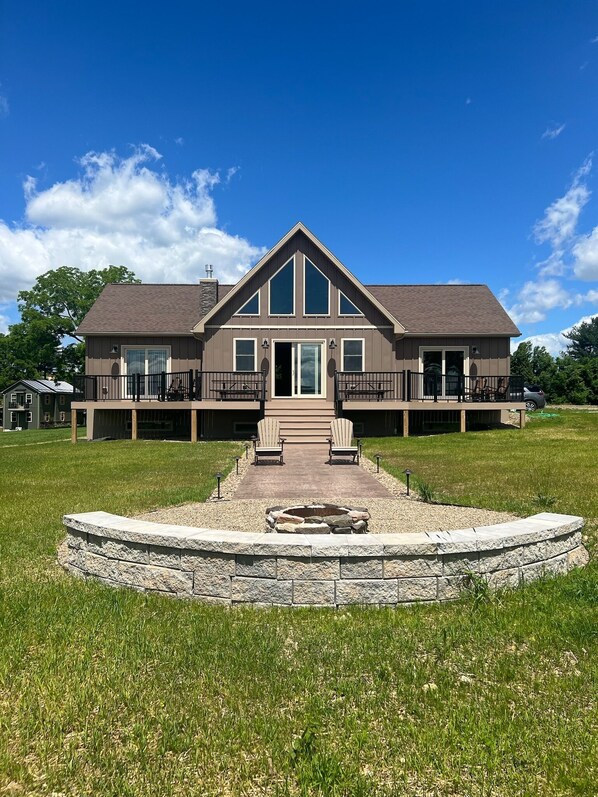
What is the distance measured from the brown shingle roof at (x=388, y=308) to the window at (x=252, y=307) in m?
2.82

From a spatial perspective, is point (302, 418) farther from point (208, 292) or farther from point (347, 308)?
point (208, 292)

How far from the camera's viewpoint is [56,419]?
3941 cm

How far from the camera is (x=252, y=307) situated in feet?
61.6

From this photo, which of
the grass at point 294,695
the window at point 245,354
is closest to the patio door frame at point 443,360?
the window at point 245,354

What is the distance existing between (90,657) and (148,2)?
15.2 m

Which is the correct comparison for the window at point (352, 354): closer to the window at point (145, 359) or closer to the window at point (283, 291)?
the window at point (283, 291)

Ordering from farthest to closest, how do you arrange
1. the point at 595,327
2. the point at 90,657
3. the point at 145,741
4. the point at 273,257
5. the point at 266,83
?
the point at 595,327 < the point at 273,257 < the point at 266,83 < the point at 90,657 < the point at 145,741

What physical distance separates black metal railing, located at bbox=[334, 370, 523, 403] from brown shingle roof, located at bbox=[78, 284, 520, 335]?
6.89 feet

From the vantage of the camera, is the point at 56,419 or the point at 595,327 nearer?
the point at 56,419

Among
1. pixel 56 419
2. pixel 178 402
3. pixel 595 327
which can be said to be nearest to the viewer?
pixel 178 402

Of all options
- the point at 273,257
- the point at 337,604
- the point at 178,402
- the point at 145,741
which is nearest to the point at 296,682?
the point at 145,741

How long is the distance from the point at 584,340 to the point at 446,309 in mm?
65016

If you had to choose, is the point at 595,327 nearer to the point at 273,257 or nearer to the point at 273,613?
the point at 273,257

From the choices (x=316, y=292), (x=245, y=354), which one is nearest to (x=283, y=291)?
(x=316, y=292)
